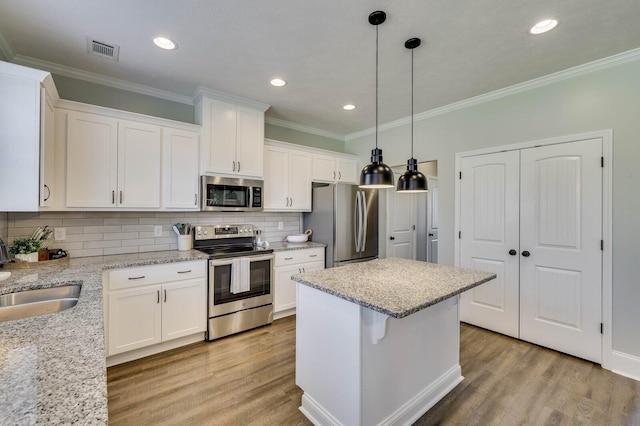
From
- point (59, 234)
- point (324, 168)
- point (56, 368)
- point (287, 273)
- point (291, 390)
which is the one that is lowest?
point (291, 390)

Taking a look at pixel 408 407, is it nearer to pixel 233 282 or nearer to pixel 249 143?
pixel 233 282

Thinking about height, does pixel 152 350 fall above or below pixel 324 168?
below

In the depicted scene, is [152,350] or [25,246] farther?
[152,350]

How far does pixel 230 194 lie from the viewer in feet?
11.0

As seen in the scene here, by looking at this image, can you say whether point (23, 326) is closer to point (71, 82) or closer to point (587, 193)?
point (71, 82)

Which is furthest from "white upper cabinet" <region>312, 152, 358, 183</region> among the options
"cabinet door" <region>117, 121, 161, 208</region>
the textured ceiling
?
"cabinet door" <region>117, 121, 161, 208</region>

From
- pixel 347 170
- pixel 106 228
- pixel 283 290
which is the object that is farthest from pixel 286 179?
pixel 106 228

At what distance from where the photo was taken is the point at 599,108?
2.53 m

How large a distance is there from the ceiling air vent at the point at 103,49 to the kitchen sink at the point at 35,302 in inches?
73.3

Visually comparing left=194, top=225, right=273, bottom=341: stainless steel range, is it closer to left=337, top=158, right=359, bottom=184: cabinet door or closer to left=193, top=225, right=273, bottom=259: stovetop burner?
left=193, top=225, right=273, bottom=259: stovetop burner

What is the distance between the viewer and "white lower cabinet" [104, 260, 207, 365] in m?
2.45

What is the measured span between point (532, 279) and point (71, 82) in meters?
4.94

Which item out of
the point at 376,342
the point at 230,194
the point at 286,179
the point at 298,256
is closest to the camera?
the point at 376,342

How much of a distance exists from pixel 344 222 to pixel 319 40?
7.47 feet
